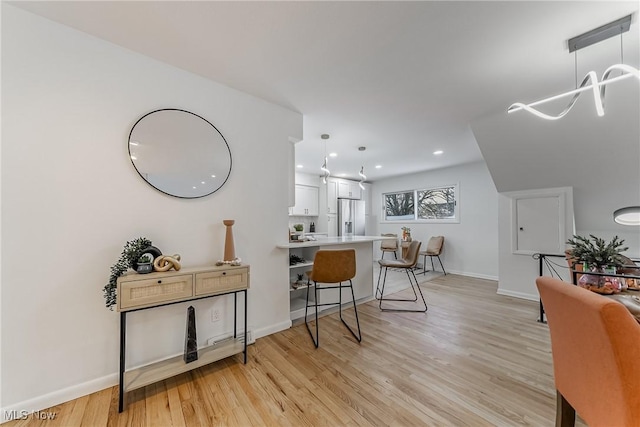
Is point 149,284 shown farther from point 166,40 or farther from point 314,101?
point 314,101

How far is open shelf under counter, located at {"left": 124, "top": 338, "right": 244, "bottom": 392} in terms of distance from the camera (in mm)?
1599

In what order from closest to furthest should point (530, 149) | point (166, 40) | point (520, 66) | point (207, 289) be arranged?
point (166, 40) → point (207, 289) → point (520, 66) → point (530, 149)

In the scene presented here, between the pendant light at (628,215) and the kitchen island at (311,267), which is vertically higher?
the pendant light at (628,215)

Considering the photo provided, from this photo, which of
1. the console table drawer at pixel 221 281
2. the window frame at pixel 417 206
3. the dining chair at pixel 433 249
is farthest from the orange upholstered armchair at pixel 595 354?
the window frame at pixel 417 206

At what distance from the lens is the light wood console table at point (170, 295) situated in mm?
1533

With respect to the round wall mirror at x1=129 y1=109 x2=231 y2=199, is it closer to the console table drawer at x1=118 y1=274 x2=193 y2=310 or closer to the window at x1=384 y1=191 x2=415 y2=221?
the console table drawer at x1=118 y1=274 x2=193 y2=310

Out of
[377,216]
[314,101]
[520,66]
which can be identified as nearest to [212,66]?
[314,101]

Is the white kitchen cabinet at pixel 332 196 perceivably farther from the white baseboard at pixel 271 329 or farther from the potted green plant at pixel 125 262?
the potted green plant at pixel 125 262

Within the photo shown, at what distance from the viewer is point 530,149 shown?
313 cm

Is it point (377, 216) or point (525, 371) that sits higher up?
point (377, 216)

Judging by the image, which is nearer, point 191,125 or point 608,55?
point 608,55

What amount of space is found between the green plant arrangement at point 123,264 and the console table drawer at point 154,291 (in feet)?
0.35

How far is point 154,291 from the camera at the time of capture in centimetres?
162

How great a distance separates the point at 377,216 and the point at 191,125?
6.02 m
